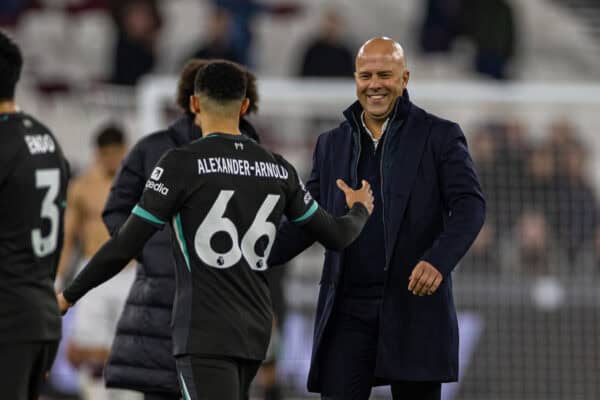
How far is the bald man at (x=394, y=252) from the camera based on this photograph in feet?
18.7

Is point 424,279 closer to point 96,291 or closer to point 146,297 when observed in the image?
point 146,297

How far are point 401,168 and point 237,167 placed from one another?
0.85 metres

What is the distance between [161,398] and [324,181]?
1.18 m

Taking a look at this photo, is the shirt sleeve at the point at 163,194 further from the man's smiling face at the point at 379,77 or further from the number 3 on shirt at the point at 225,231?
the man's smiling face at the point at 379,77

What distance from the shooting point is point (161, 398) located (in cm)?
622

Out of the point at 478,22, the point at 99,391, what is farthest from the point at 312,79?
the point at 99,391

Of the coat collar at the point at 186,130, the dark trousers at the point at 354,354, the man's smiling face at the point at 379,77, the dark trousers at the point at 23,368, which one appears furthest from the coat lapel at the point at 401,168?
the dark trousers at the point at 23,368

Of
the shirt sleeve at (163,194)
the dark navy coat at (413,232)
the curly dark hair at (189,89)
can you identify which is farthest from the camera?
the curly dark hair at (189,89)

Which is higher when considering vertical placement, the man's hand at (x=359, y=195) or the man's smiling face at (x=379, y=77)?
the man's smiling face at (x=379, y=77)

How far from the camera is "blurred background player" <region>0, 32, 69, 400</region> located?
17.1ft

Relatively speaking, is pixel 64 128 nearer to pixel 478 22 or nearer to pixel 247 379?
pixel 478 22

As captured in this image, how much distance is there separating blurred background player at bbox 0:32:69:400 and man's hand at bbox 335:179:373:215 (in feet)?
3.68

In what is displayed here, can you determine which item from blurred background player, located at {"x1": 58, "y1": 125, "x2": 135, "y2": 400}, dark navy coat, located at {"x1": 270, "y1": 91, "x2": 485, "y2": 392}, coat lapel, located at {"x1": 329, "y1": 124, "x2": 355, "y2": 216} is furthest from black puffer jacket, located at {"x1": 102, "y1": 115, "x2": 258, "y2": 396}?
blurred background player, located at {"x1": 58, "y1": 125, "x2": 135, "y2": 400}

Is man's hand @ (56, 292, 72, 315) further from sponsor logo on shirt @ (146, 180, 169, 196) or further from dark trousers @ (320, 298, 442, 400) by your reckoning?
dark trousers @ (320, 298, 442, 400)
